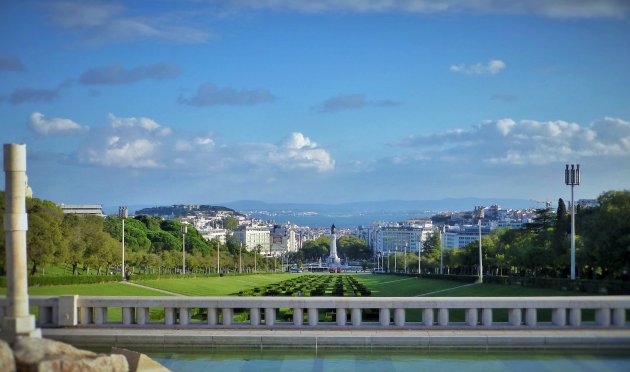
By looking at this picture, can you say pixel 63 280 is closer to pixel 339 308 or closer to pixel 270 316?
pixel 270 316

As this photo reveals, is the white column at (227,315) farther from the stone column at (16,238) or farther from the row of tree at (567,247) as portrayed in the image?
the row of tree at (567,247)

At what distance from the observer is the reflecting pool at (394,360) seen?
1371cm

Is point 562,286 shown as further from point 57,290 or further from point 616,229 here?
point 57,290

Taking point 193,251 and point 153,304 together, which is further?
point 193,251

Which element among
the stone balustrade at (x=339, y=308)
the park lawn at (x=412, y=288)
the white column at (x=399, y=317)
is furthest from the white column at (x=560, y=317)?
the park lawn at (x=412, y=288)

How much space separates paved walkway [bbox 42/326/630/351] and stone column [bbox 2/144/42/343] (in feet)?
7.91

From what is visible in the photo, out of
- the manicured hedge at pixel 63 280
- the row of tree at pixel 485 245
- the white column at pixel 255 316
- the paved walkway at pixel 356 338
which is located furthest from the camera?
the manicured hedge at pixel 63 280

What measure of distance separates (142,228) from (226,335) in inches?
3521

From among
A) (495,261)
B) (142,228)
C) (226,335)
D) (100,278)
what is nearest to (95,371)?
(226,335)

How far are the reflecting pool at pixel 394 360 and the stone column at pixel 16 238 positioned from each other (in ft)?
9.17

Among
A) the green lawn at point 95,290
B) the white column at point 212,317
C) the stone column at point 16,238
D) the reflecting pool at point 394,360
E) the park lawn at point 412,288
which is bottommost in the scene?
the park lawn at point 412,288

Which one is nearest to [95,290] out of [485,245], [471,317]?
[471,317]

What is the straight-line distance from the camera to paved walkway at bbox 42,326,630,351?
15.0 m

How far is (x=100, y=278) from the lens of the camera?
44.8 metres
